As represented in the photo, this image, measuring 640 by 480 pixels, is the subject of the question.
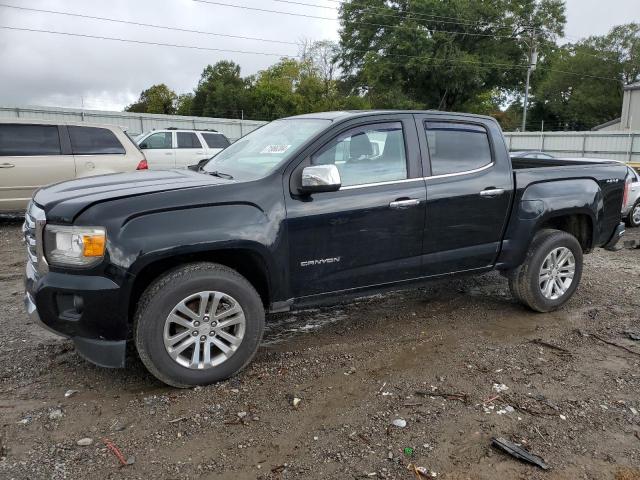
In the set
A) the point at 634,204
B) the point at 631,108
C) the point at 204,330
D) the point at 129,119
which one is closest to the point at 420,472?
the point at 204,330

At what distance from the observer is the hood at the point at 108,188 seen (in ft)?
10.5

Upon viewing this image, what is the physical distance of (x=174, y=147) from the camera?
14.6 metres

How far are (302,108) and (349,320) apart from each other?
45690 millimetres

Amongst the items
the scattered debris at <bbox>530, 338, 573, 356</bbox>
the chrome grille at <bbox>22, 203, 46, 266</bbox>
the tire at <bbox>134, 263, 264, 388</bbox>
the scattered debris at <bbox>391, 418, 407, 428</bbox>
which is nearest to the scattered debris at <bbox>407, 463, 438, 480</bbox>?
the scattered debris at <bbox>391, 418, 407, 428</bbox>

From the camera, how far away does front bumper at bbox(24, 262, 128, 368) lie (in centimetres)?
312

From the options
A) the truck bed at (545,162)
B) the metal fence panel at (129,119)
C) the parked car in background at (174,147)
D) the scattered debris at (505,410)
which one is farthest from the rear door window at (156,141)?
the scattered debris at (505,410)

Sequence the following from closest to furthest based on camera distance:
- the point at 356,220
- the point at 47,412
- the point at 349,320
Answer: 1. the point at 47,412
2. the point at 356,220
3. the point at 349,320

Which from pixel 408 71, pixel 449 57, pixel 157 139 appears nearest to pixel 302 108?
pixel 408 71

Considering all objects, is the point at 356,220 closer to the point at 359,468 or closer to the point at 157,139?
the point at 359,468

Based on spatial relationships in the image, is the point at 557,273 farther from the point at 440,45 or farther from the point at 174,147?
the point at 440,45

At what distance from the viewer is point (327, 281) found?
3.84m

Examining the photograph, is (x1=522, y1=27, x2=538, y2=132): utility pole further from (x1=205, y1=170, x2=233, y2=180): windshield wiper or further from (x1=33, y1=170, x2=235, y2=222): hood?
(x1=33, y1=170, x2=235, y2=222): hood

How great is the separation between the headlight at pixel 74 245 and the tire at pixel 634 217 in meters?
11.2

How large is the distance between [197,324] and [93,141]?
23.1 ft
